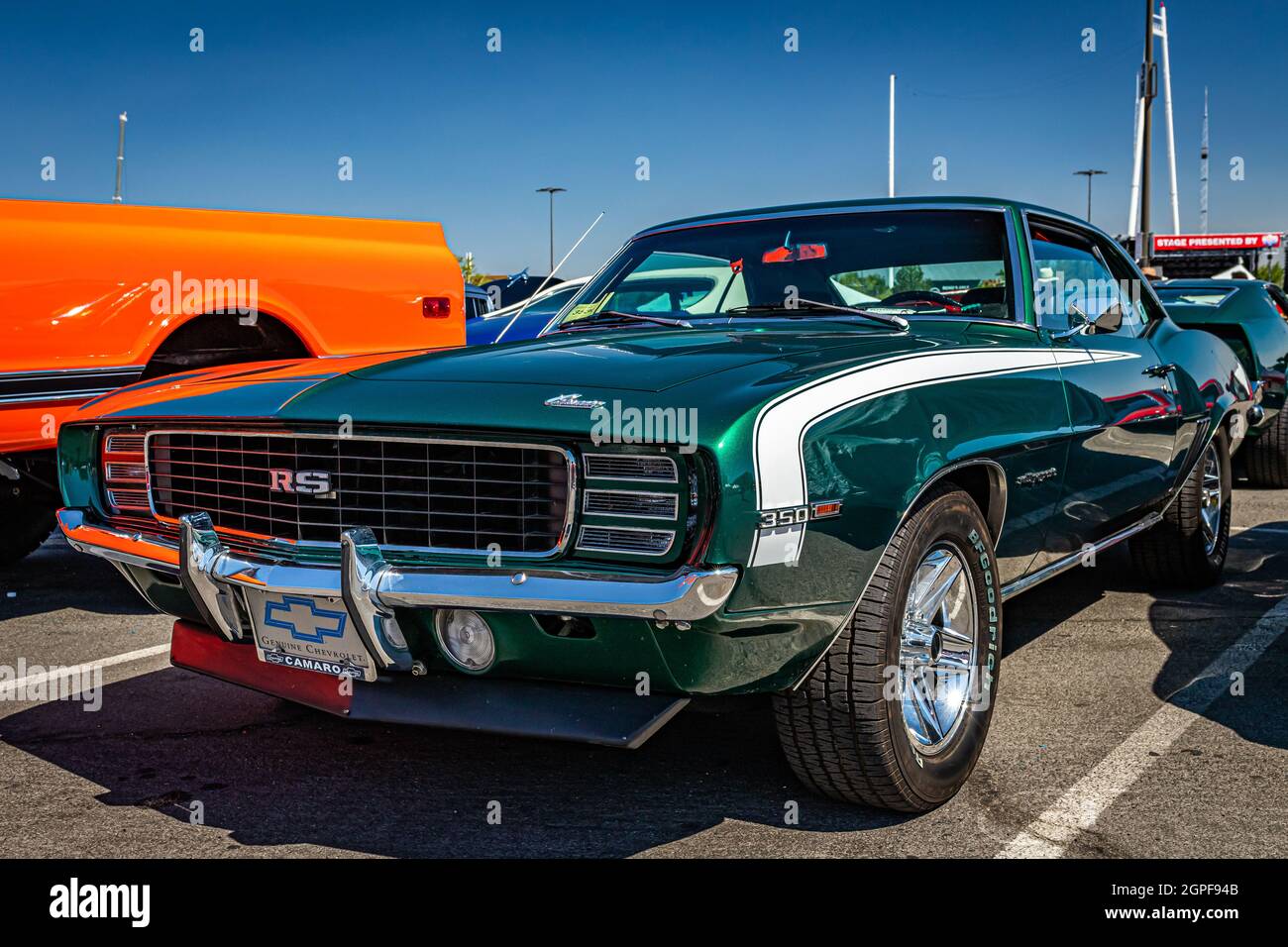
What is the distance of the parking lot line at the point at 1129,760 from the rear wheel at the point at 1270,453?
4529 millimetres

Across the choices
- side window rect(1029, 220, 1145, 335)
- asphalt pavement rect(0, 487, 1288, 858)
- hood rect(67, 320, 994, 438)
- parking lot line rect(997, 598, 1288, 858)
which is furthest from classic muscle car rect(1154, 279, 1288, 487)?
hood rect(67, 320, 994, 438)

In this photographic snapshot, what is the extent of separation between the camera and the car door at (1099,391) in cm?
387

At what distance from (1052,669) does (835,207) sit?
166cm

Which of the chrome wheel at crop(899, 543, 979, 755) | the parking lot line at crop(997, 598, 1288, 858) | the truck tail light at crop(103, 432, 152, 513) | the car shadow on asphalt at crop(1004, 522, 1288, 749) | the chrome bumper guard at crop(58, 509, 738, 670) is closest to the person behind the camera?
the chrome bumper guard at crop(58, 509, 738, 670)

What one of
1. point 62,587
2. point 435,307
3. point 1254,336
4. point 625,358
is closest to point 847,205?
point 625,358

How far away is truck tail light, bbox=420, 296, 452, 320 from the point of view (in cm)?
617

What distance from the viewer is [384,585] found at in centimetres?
266

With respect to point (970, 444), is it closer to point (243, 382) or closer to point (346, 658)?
point (346, 658)

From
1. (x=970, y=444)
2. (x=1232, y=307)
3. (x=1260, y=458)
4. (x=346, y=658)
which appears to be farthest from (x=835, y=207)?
(x=1260, y=458)

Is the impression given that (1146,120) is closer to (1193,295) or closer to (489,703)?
(1193,295)

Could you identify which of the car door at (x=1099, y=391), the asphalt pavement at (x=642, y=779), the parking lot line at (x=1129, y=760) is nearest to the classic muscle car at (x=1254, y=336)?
the car door at (x=1099, y=391)

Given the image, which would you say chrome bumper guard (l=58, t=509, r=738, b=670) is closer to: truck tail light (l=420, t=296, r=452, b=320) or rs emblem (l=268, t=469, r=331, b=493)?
rs emblem (l=268, t=469, r=331, b=493)

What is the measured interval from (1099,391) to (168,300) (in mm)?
3504

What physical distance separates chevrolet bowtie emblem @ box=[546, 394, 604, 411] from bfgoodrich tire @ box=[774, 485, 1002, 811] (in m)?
0.70
